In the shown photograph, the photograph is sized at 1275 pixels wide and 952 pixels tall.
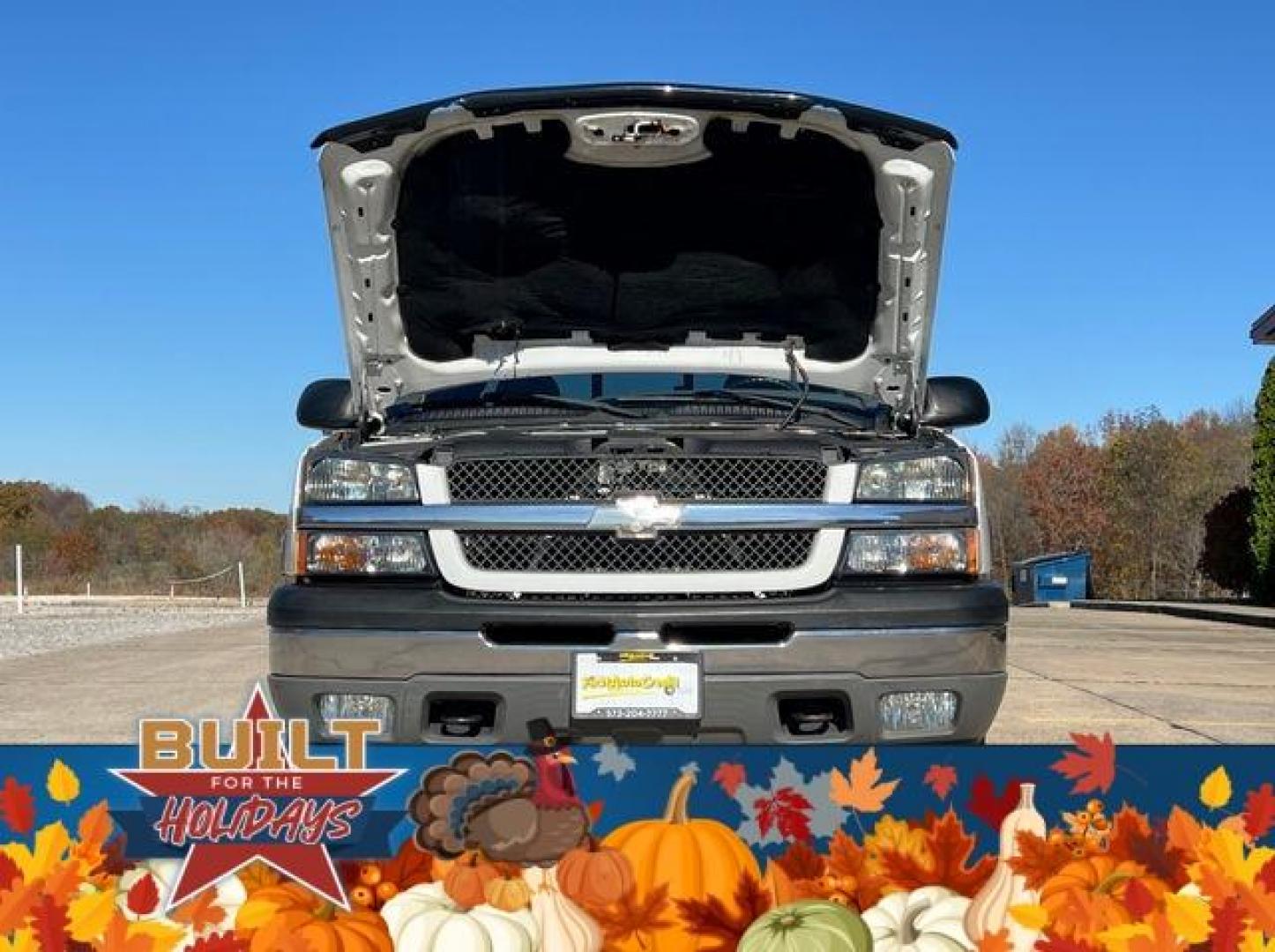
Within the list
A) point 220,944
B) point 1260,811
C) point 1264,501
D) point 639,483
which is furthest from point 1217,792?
point 1264,501

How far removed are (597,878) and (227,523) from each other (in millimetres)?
84218

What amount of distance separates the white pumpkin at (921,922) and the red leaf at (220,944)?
0.90 metres

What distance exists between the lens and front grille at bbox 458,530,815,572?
4023mm

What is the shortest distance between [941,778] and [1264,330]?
3017 cm

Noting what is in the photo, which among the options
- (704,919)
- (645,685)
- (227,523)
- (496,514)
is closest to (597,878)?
(704,919)

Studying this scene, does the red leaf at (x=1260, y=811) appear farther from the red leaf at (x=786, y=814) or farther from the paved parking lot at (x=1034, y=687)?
the paved parking lot at (x=1034, y=687)

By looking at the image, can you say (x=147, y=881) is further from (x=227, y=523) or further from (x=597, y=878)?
(x=227, y=523)

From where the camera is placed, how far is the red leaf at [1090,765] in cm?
217

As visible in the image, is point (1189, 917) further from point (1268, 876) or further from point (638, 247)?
point (638, 247)

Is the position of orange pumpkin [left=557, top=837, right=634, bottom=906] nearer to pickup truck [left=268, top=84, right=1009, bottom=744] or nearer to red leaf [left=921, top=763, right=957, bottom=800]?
red leaf [left=921, top=763, right=957, bottom=800]

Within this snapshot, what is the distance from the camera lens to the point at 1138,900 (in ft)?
6.48

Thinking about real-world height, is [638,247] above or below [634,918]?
above

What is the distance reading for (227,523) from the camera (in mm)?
82688

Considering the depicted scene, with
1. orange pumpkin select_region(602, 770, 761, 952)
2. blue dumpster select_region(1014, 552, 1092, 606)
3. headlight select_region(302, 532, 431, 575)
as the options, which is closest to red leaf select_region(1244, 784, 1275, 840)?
orange pumpkin select_region(602, 770, 761, 952)
